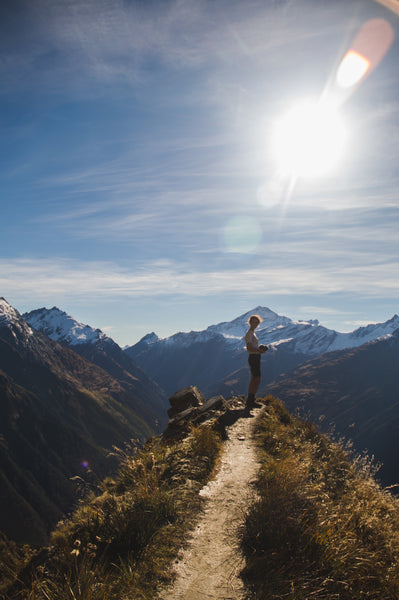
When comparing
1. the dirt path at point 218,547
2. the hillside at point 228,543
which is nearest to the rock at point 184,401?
the dirt path at point 218,547

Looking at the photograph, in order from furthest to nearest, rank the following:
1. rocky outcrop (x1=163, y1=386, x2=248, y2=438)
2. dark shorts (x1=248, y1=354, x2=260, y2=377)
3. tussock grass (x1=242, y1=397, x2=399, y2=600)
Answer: dark shorts (x1=248, y1=354, x2=260, y2=377)
rocky outcrop (x1=163, y1=386, x2=248, y2=438)
tussock grass (x1=242, y1=397, x2=399, y2=600)

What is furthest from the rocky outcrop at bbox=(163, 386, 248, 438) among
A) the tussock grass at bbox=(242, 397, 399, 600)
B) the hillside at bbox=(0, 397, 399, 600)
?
the tussock grass at bbox=(242, 397, 399, 600)

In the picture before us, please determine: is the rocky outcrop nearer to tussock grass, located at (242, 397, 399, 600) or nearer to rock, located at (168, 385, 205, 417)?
rock, located at (168, 385, 205, 417)

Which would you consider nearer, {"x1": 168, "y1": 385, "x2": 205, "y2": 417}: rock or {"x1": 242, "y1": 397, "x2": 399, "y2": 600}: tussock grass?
{"x1": 242, "y1": 397, "x2": 399, "y2": 600}: tussock grass

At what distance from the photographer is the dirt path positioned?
14.3 ft

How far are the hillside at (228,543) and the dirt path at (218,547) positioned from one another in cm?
2

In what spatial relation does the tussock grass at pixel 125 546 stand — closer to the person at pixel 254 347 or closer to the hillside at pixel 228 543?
the hillside at pixel 228 543

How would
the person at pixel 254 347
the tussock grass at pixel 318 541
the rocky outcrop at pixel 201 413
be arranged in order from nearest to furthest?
the tussock grass at pixel 318 541 < the rocky outcrop at pixel 201 413 < the person at pixel 254 347

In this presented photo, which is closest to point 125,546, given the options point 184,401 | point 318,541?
point 318,541

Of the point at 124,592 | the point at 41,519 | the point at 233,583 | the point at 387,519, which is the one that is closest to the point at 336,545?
the point at 233,583

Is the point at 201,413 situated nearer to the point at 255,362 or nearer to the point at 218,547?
the point at 255,362

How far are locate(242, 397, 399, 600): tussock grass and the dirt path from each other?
0.90 feet

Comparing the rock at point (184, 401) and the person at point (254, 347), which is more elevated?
the person at point (254, 347)

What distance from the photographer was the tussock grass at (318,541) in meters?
4.20
